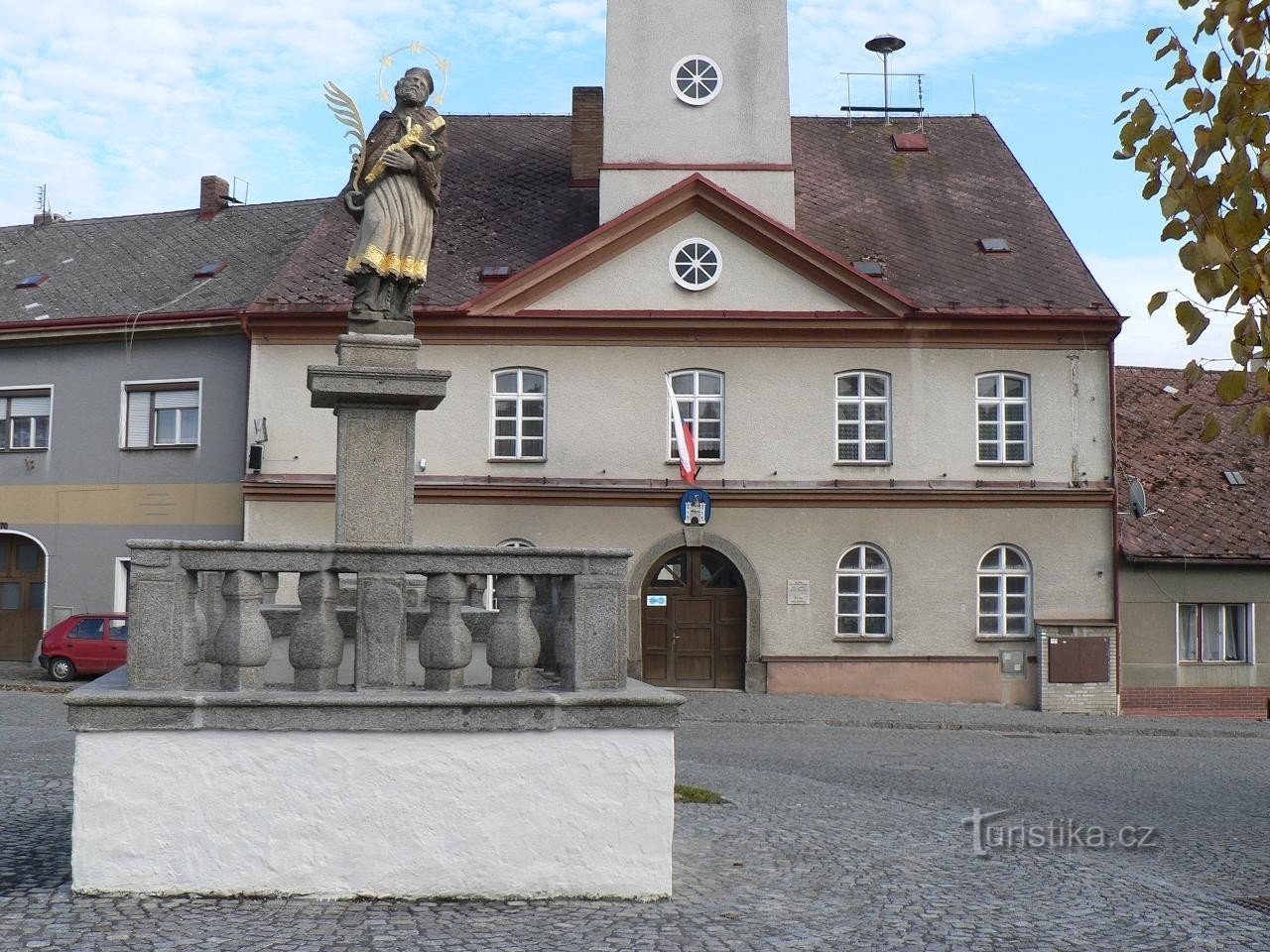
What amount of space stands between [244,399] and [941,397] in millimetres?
12362

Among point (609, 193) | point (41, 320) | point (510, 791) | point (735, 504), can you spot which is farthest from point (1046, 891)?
point (41, 320)

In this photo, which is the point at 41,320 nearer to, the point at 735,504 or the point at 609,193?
the point at 609,193

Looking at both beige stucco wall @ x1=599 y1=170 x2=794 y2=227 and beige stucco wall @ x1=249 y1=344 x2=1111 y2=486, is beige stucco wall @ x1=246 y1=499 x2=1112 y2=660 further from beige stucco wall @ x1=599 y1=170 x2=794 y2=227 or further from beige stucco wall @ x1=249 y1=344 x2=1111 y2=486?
beige stucco wall @ x1=599 y1=170 x2=794 y2=227

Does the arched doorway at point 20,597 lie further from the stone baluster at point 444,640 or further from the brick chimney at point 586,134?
the stone baluster at point 444,640

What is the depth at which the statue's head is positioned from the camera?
31.7ft

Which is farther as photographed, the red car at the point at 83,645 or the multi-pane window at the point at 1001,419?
the red car at the point at 83,645

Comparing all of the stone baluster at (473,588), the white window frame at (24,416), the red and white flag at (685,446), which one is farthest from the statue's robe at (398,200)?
the white window frame at (24,416)

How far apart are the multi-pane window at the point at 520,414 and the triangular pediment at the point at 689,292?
1.15 m

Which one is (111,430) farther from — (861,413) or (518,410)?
(861,413)

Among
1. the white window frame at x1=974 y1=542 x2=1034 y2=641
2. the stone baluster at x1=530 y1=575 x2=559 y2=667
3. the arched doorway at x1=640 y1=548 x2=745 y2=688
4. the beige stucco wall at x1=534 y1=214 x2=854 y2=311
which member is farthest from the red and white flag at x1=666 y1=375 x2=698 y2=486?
the stone baluster at x1=530 y1=575 x2=559 y2=667

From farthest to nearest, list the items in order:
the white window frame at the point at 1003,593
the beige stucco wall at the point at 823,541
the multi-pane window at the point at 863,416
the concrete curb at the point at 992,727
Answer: the multi-pane window at the point at 863,416 → the white window frame at the point at 1003,593 → the beige stucco wall at the point at 823,541 → the concrete curb at the point at 992,727

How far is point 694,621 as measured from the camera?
24.0 meters

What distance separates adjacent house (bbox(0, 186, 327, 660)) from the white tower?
7.39 meters

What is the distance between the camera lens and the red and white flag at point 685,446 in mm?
22500
